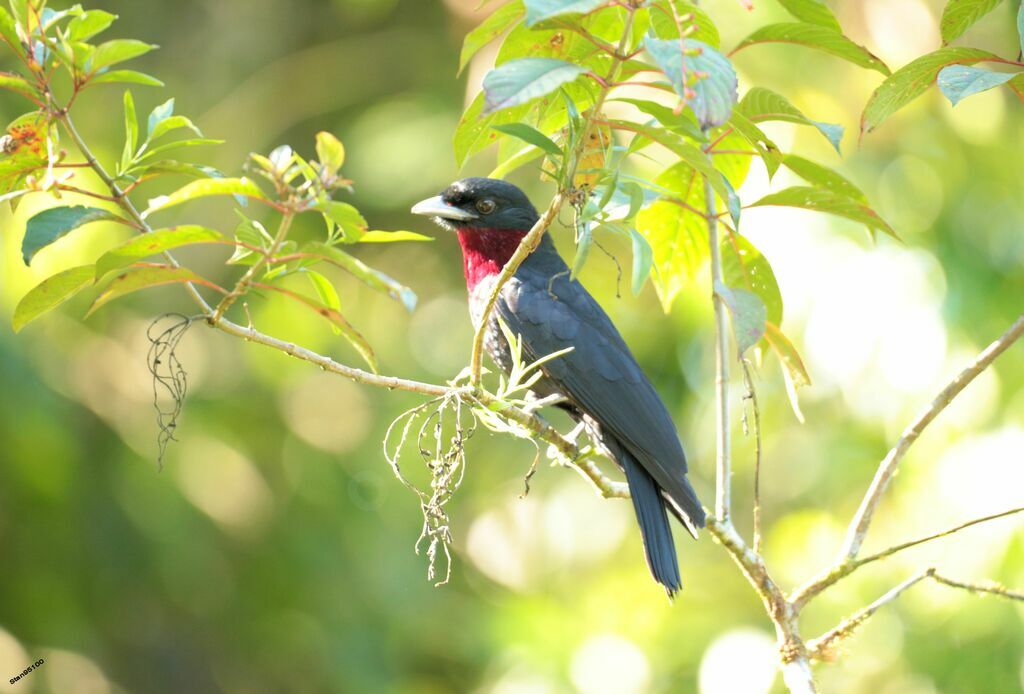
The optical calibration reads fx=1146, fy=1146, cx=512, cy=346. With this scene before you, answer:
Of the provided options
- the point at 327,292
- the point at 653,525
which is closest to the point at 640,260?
the point at 327,292

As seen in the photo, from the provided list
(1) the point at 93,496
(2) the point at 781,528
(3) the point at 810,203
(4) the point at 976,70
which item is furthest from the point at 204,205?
(4) the point at 976,70

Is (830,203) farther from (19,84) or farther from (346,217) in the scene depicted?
(19,84)

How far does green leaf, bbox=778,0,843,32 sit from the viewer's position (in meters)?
2.11

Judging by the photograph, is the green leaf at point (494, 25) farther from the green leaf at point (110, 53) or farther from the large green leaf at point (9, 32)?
the large green leaf at point (9, 32)

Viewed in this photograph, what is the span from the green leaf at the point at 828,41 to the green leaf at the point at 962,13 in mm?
136

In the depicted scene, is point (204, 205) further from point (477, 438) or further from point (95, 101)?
point (477, 438)

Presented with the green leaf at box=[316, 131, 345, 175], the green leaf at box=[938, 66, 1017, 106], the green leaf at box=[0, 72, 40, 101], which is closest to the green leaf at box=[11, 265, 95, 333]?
the green leaf at box=[0, 72, 40, 101]

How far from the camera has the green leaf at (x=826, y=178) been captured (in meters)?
2.30

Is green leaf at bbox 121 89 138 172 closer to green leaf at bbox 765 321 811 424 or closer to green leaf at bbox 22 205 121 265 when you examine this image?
green leaf at bbox 22 205 121 265

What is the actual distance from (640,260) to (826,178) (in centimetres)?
68

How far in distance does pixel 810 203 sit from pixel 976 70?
0.57m

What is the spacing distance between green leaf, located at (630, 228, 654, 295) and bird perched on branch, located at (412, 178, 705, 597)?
3.49ft

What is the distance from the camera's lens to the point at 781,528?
6.15 meters

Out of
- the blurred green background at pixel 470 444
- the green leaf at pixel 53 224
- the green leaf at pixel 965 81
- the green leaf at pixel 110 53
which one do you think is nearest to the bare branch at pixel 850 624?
the green leaf at pixel 965 81
